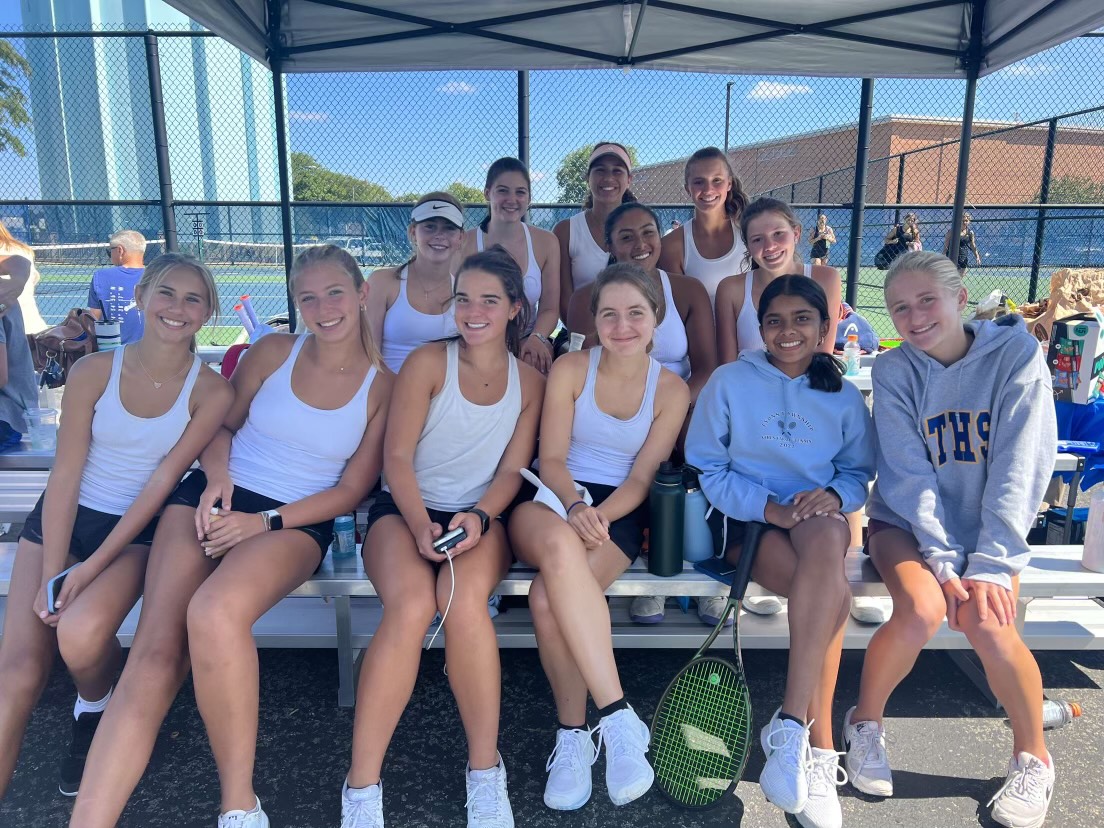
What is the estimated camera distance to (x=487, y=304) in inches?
109

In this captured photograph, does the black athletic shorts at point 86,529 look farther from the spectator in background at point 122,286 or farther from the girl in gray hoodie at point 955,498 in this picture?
the spectator in background at point 122,286

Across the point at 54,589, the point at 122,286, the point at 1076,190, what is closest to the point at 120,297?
the point at 122,286

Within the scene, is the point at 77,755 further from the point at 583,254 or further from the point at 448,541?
the point at 583,254

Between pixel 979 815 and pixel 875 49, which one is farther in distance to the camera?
pixel 875 49

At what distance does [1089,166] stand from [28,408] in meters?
30.9

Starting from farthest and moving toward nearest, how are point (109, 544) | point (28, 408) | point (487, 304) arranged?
point (28, 408) → point (487, 304) → point (109, 544)

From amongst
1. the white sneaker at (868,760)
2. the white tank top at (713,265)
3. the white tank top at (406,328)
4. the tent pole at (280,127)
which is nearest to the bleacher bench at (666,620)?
the white sneaker at (868,760)

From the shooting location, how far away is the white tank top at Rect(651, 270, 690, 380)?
11.4ft

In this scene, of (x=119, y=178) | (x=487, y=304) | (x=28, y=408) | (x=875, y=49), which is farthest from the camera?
(x=119, y=178)

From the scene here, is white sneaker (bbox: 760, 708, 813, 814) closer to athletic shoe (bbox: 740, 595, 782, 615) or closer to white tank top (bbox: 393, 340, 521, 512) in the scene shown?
athletic shoe (bbox: 740, 595, 782, 615)

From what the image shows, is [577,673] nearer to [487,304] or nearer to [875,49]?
[487,304]

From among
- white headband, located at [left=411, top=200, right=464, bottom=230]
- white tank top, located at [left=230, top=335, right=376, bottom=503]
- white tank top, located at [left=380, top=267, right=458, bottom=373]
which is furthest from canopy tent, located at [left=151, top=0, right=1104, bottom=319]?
white tank top, located at [left=230, top=335, right=376, bottom=503]

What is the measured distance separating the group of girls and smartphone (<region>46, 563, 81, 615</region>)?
0.07ft

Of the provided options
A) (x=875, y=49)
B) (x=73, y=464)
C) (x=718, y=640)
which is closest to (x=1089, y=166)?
(x=875, y=49)
